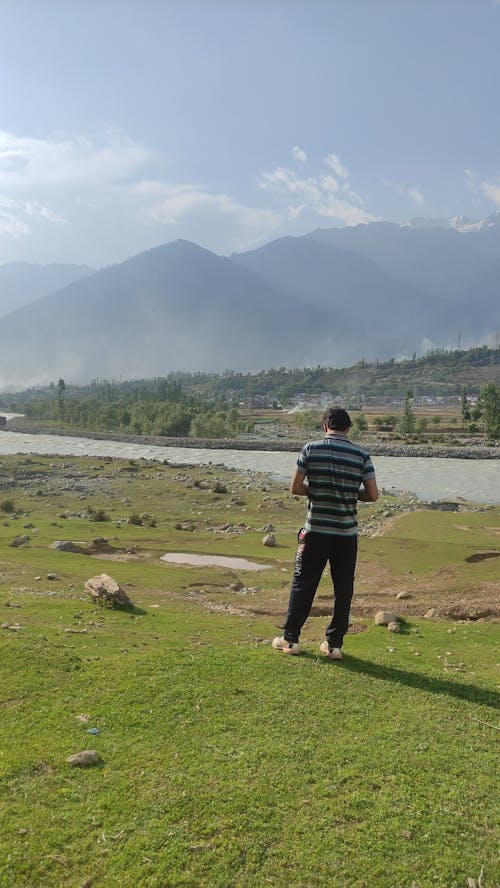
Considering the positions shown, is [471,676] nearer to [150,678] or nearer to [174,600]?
[150,678]

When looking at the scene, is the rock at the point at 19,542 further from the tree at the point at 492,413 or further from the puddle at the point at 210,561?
the tree at the point at 492,413

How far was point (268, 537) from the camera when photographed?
26797mm

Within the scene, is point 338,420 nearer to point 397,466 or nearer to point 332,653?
point 332,653

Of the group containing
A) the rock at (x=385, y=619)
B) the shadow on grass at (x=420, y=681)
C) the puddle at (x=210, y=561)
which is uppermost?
the shadow on grass at (x=420, y=681)

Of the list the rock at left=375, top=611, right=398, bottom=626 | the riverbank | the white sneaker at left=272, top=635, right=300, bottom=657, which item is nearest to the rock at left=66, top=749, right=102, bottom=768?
the white sneaker at left=272, top=635, right=300, bottom=657

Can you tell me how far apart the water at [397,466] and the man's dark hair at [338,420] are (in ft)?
170

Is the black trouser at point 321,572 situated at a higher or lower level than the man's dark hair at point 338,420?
lower

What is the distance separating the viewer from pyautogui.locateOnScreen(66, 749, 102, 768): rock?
5934mm

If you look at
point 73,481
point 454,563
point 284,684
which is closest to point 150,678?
point 284,684

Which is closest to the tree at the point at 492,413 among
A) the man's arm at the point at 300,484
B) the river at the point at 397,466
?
the river at the point at 397,466

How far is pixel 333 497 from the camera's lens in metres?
7.95

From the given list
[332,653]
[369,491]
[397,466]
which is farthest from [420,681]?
[397,466]

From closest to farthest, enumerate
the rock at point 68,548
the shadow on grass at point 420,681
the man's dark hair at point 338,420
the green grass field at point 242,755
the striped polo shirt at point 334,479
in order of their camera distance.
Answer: the green grass field at point 242,755
the shadow on grass at point 420,681
the striped polo shirt at point 334,479
the man's dark hair at point 338,420
the rock at point 68,548

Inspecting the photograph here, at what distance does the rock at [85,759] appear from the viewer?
5.93m
